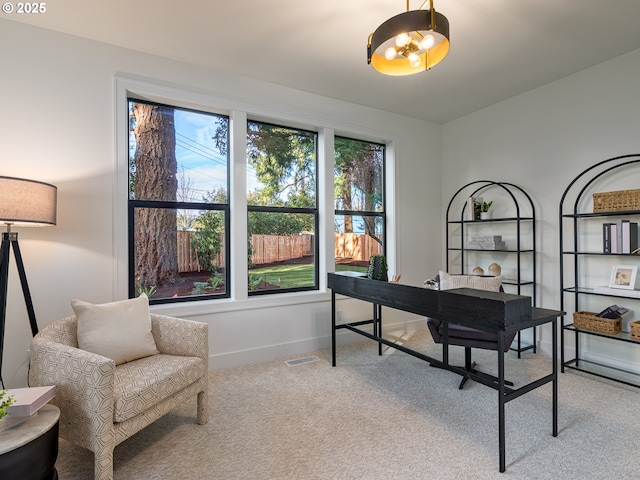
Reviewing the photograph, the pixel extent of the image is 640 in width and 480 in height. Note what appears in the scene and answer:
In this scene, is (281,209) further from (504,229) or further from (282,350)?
(504,229)

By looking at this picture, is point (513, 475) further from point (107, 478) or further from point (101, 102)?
point (101, 102)

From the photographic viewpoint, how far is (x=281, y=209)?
3637 mm

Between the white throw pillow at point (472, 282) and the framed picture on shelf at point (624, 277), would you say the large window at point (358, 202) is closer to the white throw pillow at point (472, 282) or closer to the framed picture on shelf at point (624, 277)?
the white throw pillow at point (472, 282)

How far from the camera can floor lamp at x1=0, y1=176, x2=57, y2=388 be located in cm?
192

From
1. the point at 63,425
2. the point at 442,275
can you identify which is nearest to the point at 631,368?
the point at 442,275

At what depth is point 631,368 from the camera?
2.91 metres

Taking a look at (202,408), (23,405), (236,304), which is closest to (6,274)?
(23,405)

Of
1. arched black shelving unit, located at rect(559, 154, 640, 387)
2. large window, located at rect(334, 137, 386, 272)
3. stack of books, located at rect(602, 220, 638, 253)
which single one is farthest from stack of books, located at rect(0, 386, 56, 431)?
stack of books, located at rect(602, 220, 638, 253)

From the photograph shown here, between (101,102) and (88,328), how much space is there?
1782 millimetres

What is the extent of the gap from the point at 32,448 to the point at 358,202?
3.48 m

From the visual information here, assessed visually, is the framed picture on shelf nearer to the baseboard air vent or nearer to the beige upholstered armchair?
the baseboard air vent

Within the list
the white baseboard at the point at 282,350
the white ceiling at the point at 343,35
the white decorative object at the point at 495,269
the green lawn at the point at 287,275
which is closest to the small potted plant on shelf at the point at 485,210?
the white decorative object at the point at 495,269

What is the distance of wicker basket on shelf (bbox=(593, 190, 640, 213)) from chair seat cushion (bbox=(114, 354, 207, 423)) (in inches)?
135

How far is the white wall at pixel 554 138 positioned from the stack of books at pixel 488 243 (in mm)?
376
